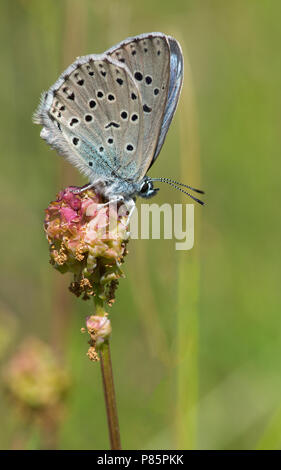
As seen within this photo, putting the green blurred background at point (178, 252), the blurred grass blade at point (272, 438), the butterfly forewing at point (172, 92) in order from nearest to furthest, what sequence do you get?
the blurred grass blade at point (272, 438), the butterfly forewing at point (172, 92), the green blurred background at point (178, 252)

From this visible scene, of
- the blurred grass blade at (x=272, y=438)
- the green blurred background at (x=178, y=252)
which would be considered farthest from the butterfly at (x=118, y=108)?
the blurred grass blade at (x=272, y=438)

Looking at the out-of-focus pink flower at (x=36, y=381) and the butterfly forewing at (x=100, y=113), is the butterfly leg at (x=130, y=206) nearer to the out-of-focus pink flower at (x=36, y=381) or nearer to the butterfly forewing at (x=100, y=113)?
the butterfly forewing at (x=100, y=113)

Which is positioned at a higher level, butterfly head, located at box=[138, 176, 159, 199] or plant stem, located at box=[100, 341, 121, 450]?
butterfly head, located at box=[138, 176, 159, 199]

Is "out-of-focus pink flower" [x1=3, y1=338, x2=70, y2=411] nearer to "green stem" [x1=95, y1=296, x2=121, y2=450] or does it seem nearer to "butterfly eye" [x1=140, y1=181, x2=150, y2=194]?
"butterfly eye" [x1=140, y1=181, x2=150, y2=194]

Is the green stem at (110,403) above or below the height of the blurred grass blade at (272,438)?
above

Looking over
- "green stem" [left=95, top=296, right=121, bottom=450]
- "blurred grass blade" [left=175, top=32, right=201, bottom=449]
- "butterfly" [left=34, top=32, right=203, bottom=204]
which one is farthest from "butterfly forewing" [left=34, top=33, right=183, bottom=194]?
"green stem" [left=95, top=296, right=121, bottom=450]

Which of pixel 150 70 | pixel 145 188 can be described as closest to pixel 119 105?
pixel 150 70

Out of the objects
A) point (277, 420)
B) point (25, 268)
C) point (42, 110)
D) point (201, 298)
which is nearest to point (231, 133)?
point (201, 298)
